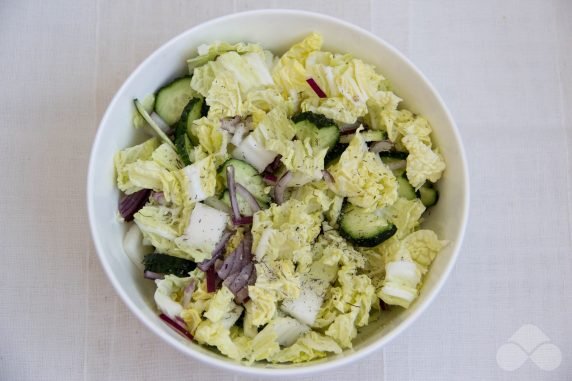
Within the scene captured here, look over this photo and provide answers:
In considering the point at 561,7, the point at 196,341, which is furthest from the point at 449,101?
the point at 196,341

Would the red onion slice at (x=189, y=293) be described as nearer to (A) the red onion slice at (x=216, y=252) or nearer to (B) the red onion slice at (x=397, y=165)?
(A) the red onion slice at (x=216, y=252)

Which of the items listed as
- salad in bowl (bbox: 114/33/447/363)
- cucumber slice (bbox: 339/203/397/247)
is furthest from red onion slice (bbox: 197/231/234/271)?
cucumber slice (bbox: 339/203/397/247)

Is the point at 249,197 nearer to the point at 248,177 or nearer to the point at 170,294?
the point at 248,177

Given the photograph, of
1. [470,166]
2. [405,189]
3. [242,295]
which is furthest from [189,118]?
[470,166]

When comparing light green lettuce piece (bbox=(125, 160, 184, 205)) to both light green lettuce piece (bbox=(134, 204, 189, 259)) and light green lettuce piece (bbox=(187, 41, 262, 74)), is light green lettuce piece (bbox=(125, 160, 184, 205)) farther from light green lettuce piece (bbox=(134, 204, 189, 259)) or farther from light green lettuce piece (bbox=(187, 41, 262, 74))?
light green lettuce piece (bbox=(187, 41, 262, 74))

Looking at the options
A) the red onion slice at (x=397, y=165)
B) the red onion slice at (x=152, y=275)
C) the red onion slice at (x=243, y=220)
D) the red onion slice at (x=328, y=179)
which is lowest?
the red onion slice at (x=152, y=275)
